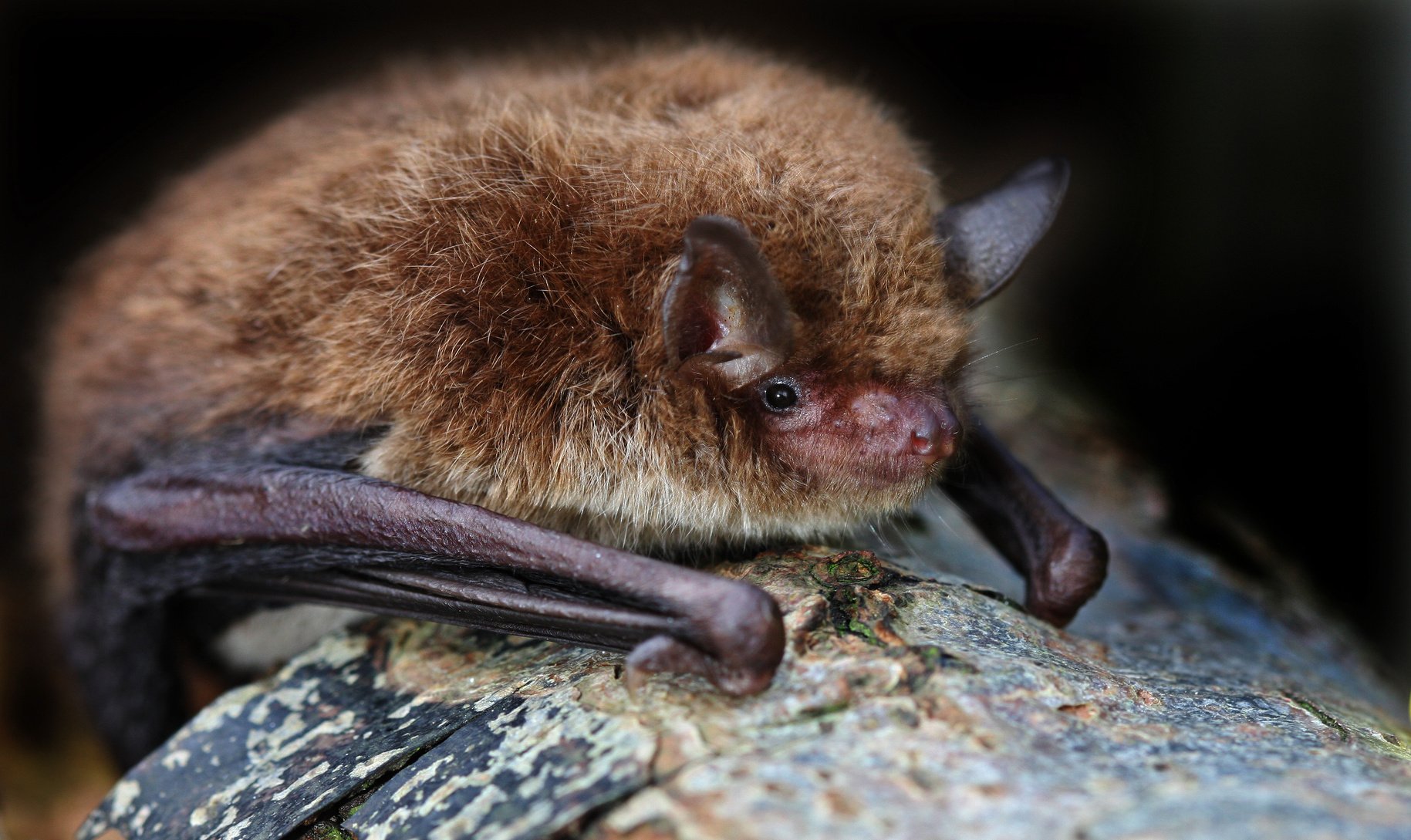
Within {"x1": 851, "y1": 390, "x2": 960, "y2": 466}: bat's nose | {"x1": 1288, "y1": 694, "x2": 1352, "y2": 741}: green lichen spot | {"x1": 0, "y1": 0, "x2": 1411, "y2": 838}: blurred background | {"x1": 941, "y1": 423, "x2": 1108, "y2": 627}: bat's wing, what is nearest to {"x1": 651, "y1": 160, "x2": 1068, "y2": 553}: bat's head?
{"x1": 851, "y1": 390, "x2": 960, "y2": 466}: bat's nose

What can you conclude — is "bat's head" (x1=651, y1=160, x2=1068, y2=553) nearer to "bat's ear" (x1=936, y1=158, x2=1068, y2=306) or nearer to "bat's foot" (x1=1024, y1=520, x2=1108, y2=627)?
→ "bat's ear" (x1=936, y1=158, x2=1068, y2=306)

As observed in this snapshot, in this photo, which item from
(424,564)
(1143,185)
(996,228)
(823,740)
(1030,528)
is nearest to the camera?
(823,740)

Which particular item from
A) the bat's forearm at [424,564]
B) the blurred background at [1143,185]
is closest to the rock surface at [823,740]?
the bat's forearm at [424,564]

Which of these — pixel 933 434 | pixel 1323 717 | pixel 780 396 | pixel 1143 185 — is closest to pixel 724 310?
pixel 780 396

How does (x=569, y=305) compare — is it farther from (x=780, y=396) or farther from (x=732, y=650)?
(x=732, y=650)

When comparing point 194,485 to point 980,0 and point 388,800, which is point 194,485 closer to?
point 388,800

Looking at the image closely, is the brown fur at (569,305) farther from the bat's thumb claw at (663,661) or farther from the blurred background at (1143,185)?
the blurred background at (1143,185)
